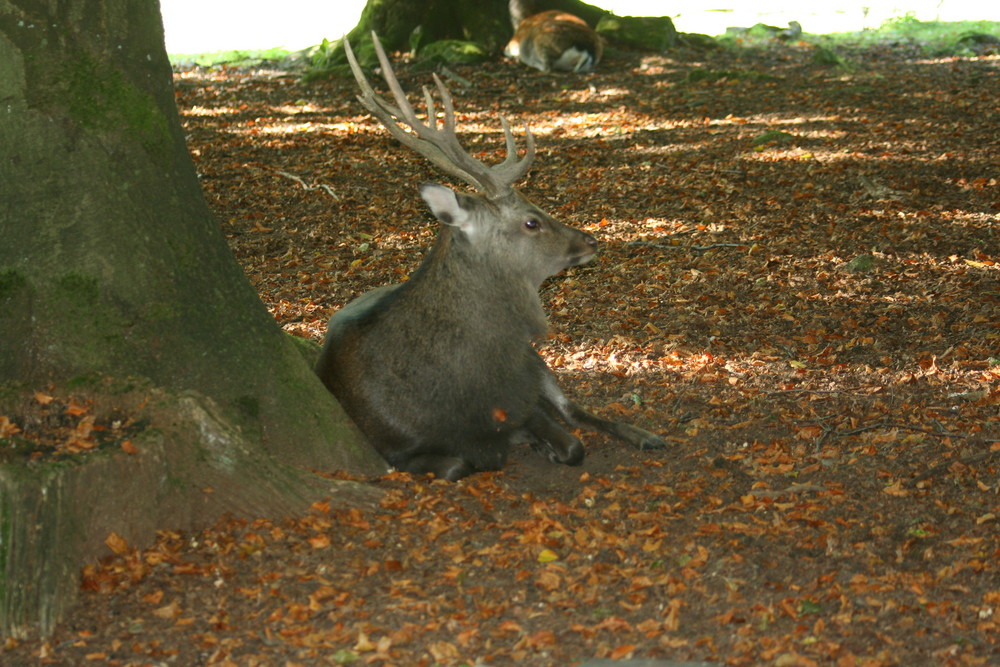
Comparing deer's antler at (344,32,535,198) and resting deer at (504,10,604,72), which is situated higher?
resting deer at (504,10,604,72)

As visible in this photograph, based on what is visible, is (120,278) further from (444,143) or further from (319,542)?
(444,143)

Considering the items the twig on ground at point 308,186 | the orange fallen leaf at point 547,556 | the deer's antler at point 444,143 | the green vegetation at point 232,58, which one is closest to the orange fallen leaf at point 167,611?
the orange fallen leaf at point 547,556

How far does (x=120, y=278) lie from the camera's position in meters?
4.35

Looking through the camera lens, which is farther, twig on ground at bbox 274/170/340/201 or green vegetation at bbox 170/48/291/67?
green vegetation at bbox 170/48/291/67

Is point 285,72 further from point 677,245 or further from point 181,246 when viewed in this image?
point 181,246

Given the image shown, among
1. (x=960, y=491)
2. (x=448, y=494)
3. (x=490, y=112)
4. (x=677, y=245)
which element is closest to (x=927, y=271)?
(x=677, y=245)

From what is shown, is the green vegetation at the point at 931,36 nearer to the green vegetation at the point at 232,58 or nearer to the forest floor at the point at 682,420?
the forest floor at the point at 682,420

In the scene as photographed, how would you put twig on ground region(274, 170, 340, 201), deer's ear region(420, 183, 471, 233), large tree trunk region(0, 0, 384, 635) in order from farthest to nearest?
twig on ground region(274, 170, 340, 201) → deer's ear region(420, 183, 471, 233) → large tree trunk region(0, 0, 384, 635)

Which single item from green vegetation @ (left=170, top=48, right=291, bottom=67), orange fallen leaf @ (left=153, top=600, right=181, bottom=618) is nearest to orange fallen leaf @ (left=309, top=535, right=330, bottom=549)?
orange fallen leaf @ (left=153, top=600, right=181, bottom=618)

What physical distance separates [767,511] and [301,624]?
83.0 inches

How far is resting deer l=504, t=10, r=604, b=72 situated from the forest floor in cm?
227

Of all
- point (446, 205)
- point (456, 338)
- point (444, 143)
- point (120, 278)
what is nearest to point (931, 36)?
point (444, 143)

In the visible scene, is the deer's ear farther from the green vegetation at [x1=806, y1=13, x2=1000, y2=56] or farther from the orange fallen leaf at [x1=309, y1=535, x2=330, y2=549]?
the green vegetation at [x1=806, y1=13, x2=1000, y2=56]

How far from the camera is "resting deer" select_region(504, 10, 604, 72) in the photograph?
595 inches
